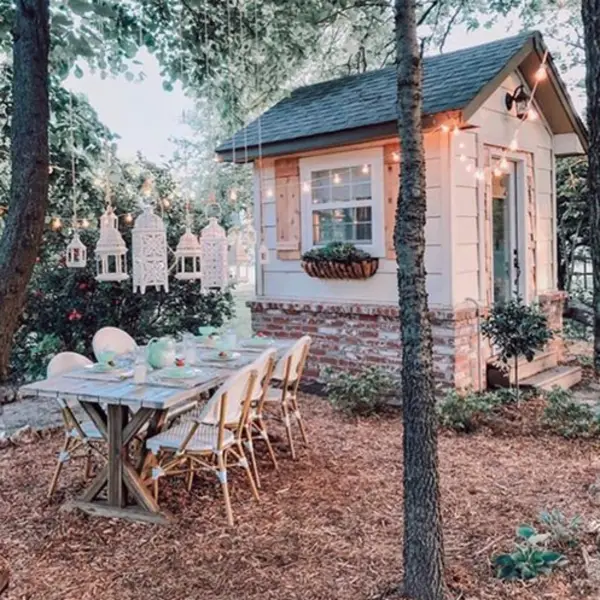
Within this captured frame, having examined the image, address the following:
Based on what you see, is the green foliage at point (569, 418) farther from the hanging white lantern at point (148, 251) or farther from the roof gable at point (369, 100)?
the hanging white lantern at point (148, 251)

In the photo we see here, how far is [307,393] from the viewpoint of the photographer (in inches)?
263

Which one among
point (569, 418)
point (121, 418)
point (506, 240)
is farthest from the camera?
point (506, 240)

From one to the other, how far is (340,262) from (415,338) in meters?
4.22

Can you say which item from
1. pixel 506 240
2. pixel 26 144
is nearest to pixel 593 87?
pixel 506 240

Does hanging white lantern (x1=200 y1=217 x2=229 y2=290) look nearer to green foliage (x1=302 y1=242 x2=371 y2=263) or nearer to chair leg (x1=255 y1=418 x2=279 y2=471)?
chair leg (x1=255 y1=418 x2=279 y2=471)

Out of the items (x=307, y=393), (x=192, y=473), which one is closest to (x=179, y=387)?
(x=192, y=473)

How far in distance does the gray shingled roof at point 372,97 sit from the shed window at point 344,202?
448 millimetres

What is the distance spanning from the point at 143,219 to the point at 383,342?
320 centimetres

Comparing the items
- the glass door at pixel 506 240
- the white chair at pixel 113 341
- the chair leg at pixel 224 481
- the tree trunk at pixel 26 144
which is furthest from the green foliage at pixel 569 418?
the tree trunk at pixel 26 144

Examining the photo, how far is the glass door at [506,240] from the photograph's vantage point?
22.6ft

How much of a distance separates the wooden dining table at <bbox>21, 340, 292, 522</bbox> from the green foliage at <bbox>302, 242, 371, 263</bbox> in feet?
9.81

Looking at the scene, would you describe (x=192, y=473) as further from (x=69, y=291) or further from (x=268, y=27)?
(x=268, y=27)

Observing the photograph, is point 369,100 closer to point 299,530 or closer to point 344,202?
point 344,202

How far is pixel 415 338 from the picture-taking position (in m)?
2.32
